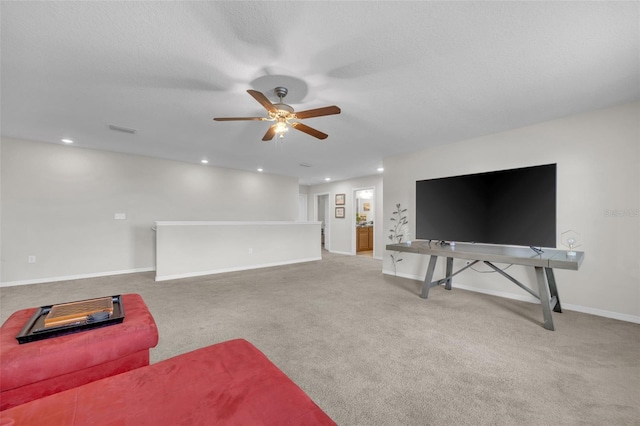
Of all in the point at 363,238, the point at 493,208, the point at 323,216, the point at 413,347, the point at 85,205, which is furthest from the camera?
the point at 323,216

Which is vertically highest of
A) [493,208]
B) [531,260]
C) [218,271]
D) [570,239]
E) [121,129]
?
[121,129]

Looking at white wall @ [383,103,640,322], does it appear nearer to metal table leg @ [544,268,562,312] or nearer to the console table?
metal table leg @ [544,268,562,312]

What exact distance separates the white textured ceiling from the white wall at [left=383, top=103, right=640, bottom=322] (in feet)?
0.89

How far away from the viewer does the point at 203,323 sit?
2.71 m

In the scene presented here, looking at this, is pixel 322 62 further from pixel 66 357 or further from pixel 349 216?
pixel 349 216

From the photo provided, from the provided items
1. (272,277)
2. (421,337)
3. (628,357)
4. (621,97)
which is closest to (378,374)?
(421,337)

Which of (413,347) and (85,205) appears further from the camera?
(85,205)

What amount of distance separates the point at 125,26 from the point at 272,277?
3947mm

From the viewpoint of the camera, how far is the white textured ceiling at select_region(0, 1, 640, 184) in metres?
1.61

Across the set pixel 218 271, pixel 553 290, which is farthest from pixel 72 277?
pixel 553 290

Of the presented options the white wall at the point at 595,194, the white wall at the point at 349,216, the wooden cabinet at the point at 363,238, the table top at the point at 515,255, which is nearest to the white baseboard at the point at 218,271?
the white wall at the point at 349,216

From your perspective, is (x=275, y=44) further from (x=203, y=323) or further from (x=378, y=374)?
(x=203, y=323)

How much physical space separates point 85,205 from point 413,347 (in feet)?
19.1

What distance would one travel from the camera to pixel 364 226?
8391 mm
